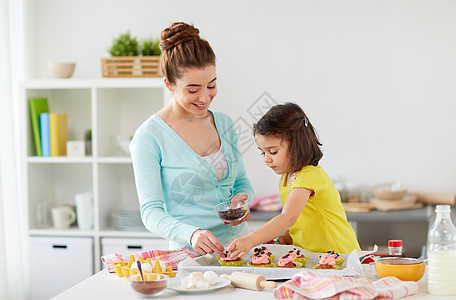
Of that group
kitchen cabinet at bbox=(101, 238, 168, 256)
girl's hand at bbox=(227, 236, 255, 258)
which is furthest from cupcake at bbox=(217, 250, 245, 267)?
kitchen cabinet at bbox=(101, 238, 168, 256)

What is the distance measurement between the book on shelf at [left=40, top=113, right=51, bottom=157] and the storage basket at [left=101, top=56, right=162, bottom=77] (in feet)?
1.57

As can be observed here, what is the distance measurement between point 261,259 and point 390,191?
7.14 ft

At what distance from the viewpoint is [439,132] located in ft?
13.3

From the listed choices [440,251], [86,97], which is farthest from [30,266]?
[440,251]

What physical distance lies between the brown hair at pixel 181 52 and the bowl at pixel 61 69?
190cm

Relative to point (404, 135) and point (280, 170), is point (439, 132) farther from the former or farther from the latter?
point (280, 170)

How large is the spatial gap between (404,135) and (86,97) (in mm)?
2162

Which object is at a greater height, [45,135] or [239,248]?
[45,135]

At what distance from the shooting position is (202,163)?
7.39 ft

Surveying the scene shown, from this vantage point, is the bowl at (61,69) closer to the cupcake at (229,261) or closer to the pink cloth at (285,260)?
the cupcake at (229,261)

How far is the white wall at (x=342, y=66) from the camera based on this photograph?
4.04 m

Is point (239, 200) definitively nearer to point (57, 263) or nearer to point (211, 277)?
point (211, 277)

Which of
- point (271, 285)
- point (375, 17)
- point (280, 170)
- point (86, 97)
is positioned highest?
point (375, 17)

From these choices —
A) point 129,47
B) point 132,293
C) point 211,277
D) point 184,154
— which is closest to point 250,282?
point 211,277
